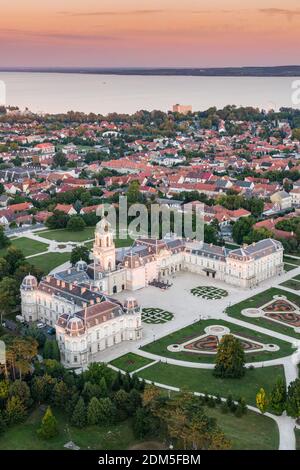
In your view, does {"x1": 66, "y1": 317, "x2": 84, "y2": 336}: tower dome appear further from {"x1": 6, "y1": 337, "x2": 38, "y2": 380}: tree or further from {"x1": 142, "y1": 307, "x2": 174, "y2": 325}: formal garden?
{"x1": 142, "y1": 307, "x2": 174, "y2": 325}: formal garden

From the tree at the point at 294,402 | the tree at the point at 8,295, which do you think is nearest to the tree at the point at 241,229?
the tree at the point at 8,295

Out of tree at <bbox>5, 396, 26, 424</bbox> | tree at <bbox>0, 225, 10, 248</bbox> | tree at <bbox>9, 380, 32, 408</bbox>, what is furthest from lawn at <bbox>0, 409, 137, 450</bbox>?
tree at <bbox>0, 225, 10, 248</bbox>

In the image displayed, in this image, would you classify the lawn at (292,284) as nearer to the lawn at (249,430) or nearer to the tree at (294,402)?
the tree at (294,402)

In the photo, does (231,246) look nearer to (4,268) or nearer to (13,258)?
(13,258)

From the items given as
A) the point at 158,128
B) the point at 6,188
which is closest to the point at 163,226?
the point at 6,188
